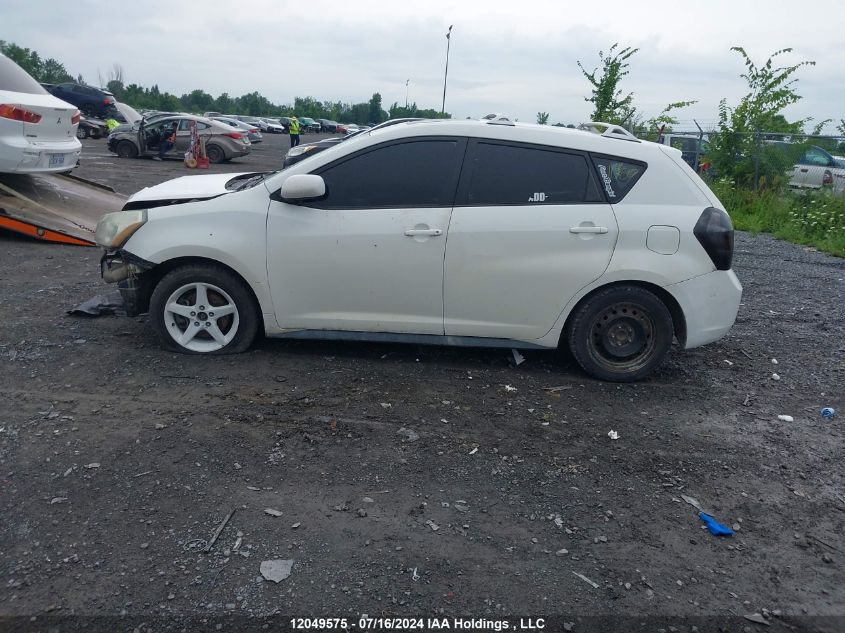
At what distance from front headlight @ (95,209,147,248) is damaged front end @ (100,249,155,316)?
0.08 m

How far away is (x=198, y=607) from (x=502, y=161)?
351 centimetres

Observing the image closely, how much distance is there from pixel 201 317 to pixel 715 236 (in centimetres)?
371

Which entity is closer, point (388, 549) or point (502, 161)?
point (388, 549)

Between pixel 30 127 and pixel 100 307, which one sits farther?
pixel 30 127

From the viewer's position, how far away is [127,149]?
80.0 ft

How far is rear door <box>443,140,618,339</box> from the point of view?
4.86 meters

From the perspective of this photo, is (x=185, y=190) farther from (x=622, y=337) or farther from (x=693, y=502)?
(x=693, y=502)

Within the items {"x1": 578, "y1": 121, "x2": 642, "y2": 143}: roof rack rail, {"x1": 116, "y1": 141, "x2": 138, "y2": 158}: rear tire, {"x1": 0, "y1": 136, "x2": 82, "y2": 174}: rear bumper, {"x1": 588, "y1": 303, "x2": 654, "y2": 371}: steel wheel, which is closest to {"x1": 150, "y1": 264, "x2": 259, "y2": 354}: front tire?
{"x1": 588, "y1": 303, "x2": 654, "y2": 371}: steel wheel

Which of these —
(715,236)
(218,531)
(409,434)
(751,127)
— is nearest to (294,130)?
(751,127)

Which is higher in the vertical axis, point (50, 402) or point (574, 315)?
point (574, 315)

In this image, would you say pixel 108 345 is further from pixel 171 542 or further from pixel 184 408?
pixel 171 542

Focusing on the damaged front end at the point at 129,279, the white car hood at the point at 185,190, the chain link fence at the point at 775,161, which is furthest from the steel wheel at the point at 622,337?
the chain link fence at the point at 775,161

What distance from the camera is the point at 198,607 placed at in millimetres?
2656

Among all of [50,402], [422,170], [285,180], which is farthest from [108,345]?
[422,170]
